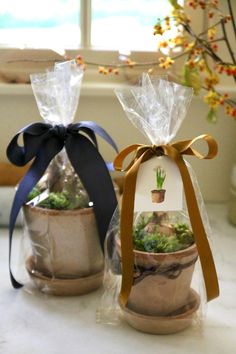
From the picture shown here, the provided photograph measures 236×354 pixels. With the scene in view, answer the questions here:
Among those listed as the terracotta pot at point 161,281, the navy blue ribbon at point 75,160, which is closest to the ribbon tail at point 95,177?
the navy blue ribbon at point 75,160

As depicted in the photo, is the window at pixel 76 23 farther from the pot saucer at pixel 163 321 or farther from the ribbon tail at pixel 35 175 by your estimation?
the pot saucer at pixel 163 321

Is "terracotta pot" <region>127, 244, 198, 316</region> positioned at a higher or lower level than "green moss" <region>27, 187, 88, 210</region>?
lower

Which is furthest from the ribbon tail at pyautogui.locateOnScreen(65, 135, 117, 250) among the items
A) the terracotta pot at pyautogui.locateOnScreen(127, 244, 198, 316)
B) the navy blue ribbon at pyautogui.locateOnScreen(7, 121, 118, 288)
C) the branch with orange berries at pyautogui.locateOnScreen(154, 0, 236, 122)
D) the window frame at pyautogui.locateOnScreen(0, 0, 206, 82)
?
the window frame at pyautogui.locateOnScreen(0, 0, 206, 82)

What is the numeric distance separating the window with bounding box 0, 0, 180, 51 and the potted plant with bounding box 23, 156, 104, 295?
47 centimetres

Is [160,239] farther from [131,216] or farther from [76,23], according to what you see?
[76,23]

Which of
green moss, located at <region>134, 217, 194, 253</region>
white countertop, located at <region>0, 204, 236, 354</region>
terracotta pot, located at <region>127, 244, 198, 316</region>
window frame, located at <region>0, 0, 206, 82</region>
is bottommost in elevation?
white countertop, located at <region>0, 204, 236, 354</region>

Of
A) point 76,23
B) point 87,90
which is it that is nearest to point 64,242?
point 87,90

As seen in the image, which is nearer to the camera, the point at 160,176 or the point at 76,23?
the point at 160,176

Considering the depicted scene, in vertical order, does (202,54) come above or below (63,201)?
above

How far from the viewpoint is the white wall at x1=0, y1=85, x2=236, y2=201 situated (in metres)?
1.13

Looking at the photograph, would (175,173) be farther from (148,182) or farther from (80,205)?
(80,205)

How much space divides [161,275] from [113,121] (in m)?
0.51

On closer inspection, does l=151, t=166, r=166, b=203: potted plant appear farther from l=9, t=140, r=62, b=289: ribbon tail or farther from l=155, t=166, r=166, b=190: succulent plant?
l=9, t=140, r=62, b=289: ribbon tail

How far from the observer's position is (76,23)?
1.20m
